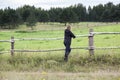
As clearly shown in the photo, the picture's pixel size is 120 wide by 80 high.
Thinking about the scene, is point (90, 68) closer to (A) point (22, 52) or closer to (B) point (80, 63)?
(B) point (80, 63)

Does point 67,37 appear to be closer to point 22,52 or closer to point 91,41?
point 91,41

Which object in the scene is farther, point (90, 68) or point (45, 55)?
point (45, 55)

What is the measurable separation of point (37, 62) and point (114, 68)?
333 cm

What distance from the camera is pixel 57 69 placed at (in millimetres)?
13758

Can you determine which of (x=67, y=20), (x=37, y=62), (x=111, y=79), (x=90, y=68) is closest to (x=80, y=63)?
(x=90, y=68)

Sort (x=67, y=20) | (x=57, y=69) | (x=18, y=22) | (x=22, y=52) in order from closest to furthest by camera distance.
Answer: (x=57, y=69) → (x=22, y=52) → (x=18, y=22) → (x=67, y=20)

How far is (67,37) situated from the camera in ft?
50.1

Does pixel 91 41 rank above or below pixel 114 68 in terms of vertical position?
above

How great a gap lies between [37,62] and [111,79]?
5.00m

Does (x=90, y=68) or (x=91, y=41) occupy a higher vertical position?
(x=91, y=41)

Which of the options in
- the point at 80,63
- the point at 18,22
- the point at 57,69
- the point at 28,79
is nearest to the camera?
the point at 28,79

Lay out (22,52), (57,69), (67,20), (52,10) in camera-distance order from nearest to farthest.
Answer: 1. (57,69)
2. (22,52)
3. (67,20)
4. (52,10)

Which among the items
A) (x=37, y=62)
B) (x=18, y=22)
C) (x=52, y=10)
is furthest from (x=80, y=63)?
(x=52, y=10)

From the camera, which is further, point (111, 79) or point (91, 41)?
point (91, 41)
